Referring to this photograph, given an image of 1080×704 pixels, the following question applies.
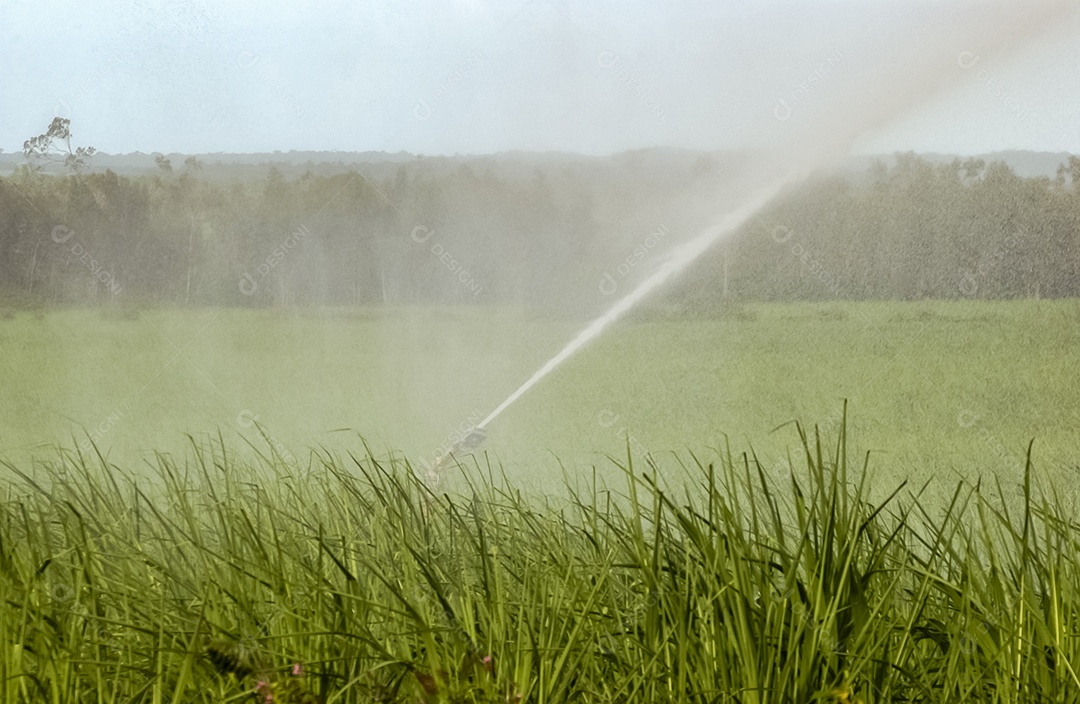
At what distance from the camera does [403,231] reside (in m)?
12.5

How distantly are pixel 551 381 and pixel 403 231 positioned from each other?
333cm

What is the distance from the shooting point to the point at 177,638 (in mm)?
2203

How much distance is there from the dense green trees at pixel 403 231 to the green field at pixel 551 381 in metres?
0.44

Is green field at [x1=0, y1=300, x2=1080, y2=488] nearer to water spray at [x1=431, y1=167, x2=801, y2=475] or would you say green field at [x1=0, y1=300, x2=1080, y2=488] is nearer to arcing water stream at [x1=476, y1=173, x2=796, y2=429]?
water spray at [x1=431, y1=167, x2=801, y2=475]

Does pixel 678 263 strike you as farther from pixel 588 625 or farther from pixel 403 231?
pixel 403 231

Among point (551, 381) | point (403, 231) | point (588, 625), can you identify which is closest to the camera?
point (588, 625)

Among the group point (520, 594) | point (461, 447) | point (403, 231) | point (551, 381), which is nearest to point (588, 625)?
point (520, 594)

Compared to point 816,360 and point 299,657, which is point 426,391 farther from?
point 299,657

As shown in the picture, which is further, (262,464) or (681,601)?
(262,464)

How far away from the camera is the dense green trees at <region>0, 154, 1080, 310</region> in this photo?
1135 cm

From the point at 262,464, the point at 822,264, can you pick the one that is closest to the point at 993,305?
the point at 822,264

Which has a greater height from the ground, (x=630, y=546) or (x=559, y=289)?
(x=559, y=289)

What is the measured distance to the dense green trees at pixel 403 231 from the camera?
11352 millimetres

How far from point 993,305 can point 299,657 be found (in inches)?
559
